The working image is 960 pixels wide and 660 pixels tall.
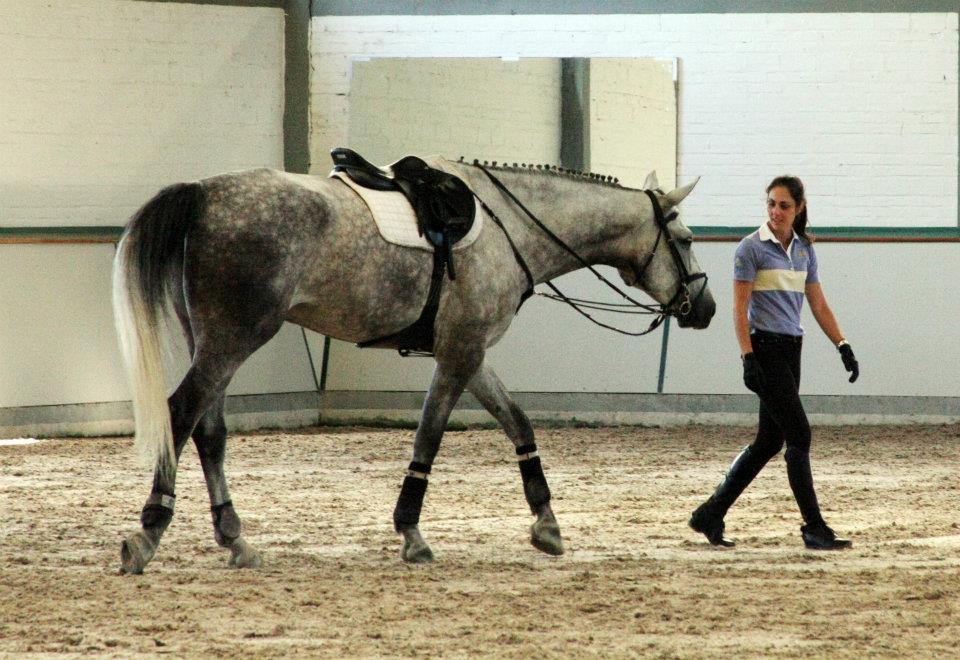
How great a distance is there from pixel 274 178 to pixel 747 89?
7.45 meters

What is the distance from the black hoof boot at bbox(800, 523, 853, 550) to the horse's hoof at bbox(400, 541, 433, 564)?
173cm

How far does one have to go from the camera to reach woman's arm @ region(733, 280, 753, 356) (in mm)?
6121

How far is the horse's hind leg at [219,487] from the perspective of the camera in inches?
228

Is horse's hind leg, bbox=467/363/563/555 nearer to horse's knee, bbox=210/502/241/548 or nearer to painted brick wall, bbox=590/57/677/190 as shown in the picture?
horse's knee, bbox=210/502/241/548

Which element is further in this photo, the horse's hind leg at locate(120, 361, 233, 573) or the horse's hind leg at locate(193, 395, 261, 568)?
the horse's hind leg at locate(193, 395, 261, 568)

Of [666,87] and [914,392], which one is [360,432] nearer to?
[666,87]

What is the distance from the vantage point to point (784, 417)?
615 centimetres

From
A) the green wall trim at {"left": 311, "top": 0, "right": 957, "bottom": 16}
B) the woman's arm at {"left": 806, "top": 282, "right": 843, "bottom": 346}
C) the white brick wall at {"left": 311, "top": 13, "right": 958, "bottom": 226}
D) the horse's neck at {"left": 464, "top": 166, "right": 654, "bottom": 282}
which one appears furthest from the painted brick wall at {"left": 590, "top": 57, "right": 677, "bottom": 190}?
the woman's arm at {"left": 806, "top": 282, "right": 843, "bottom": 346}

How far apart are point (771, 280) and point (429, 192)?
1.59m

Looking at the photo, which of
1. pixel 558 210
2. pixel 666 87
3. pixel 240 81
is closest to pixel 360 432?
pixel 240 81

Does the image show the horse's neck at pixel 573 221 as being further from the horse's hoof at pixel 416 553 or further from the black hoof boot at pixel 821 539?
the black hoof boot at pixel 821 539

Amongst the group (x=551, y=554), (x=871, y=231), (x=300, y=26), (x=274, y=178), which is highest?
(x=300, y=26)

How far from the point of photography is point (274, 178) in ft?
18.7

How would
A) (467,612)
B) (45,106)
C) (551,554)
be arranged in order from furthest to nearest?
(45,106)
(551,554)
(467,612)
